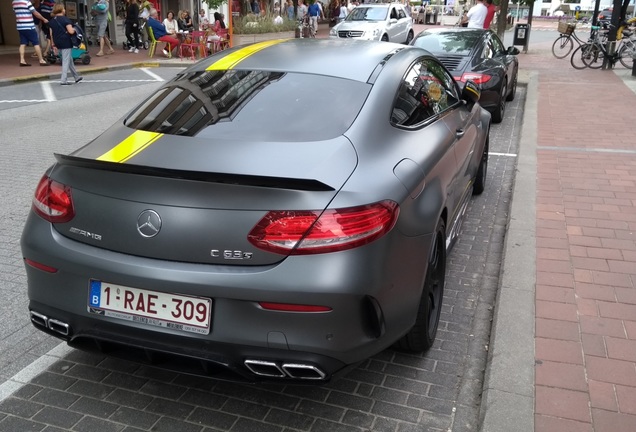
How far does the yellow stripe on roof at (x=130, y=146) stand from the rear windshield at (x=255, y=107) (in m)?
0.08

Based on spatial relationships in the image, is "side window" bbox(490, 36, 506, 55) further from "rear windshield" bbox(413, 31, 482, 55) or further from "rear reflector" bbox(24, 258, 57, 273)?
"rear reflector" bbox(24, 258, 57, 273)

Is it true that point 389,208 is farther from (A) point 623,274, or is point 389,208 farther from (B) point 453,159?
(A) point 623,274

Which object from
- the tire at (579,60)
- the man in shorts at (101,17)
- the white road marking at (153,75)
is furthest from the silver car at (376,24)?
the man in shorts at (101,17)

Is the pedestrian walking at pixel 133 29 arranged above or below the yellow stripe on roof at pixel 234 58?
below

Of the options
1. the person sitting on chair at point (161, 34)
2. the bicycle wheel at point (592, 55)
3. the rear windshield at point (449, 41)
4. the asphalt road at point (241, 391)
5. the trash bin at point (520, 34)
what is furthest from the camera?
the trash bin at point (520, 34)

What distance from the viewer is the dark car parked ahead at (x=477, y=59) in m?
9.74

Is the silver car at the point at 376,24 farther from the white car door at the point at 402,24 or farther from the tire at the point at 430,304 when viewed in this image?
the tire at the point at 430,304

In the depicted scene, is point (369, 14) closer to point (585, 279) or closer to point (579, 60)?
point (579, 60)

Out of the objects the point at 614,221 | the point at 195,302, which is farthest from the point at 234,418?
the point at 614,221

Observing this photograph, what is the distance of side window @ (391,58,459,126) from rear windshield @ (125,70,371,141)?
272mm

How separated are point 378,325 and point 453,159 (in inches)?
66.1

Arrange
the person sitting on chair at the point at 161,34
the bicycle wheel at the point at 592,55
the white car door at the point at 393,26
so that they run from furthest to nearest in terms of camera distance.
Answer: the white car door at the point at 393,26 < the person sitting on chair at the point at 161,34 < the bicycle wheel at the point at 592,55

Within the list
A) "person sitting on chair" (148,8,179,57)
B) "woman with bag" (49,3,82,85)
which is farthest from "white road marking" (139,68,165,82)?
"person sitting on chair" (148,8,179,57)

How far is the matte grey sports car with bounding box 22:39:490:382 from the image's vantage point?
2531 millimetres
